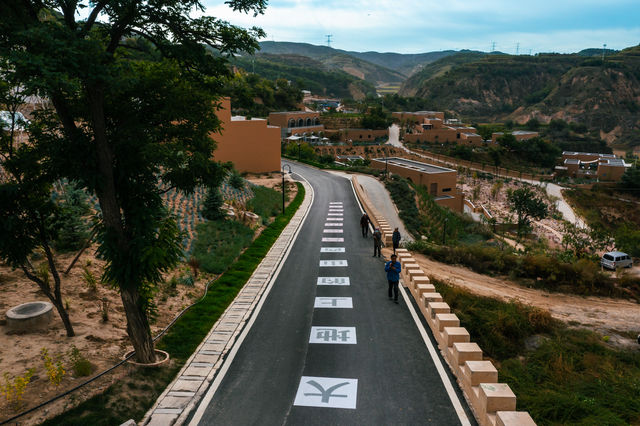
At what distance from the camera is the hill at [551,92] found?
138 metres

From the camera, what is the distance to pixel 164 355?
1005 cm

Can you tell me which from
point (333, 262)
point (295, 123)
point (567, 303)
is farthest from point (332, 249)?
point (295, 123)

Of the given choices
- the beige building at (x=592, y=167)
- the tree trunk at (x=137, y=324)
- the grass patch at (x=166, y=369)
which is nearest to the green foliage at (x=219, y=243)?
the grass patch at (x=166, y=369)

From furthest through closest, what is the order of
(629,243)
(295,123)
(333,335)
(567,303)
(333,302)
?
(295,123) → (629,243) → (567,303) → (333,302) → (333,335)

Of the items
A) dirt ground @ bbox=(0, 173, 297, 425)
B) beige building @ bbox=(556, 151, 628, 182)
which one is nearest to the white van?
dirt ground @ bbox=(0, 173, 297, 425)

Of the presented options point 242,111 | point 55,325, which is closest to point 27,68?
point 55,325

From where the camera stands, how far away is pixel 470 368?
837 centimetres

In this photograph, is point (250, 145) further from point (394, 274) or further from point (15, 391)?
point (15, 391)

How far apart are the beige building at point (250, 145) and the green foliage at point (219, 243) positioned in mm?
22148

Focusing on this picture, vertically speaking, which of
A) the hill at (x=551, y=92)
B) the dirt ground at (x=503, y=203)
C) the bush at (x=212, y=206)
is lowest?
the dirt ground at (x=503, y=203)

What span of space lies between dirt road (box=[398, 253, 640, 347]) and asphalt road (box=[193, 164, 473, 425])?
15.7 feet

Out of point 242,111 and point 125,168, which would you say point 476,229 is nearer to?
point 125,168

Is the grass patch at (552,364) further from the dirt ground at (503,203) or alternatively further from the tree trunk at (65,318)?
the dirt ground at (503,203)

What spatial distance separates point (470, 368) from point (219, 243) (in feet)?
48.0
